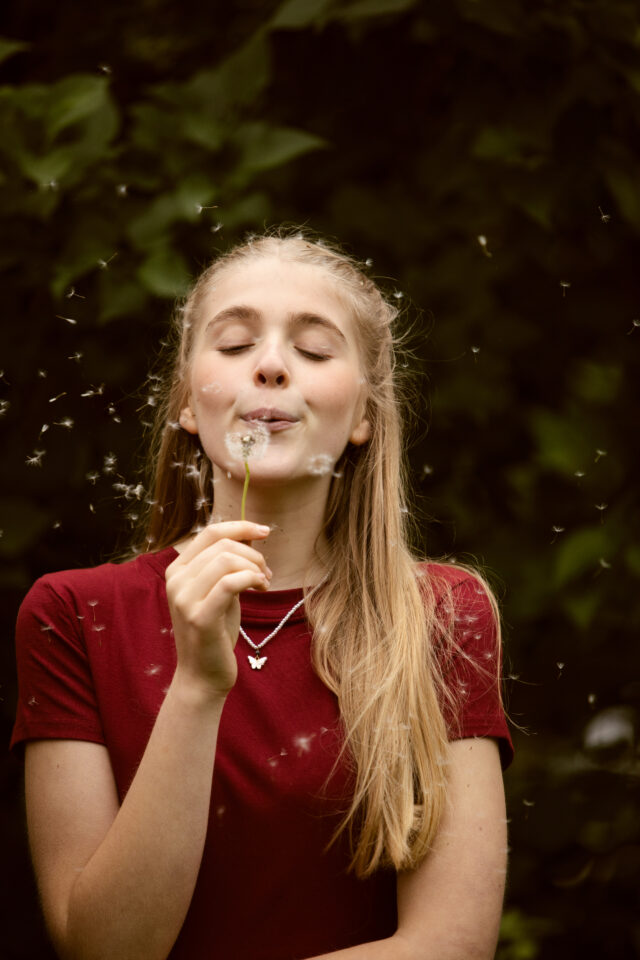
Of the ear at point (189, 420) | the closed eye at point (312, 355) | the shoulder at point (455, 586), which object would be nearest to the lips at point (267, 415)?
the closed eye at point (312, 355)

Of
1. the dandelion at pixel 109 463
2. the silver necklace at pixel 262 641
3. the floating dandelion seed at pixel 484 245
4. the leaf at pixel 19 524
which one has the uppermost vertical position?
the floating dandelion seed at pixel 484 245

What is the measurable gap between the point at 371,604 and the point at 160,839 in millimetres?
509

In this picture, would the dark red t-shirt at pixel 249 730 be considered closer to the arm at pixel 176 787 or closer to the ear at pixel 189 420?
the arm at pixel 176 787

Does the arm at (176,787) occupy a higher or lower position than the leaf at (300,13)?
lower

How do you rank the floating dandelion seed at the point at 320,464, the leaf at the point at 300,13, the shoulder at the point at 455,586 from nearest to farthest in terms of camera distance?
the floating dandelion seed at the point at 320,464, the shoulder at the point at 455,586, the leaf at the point at 300,13

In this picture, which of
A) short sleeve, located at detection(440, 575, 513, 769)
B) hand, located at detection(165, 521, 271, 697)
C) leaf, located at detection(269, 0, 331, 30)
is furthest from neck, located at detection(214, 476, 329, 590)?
leaf, located at detection(269, 0, 331, 30)

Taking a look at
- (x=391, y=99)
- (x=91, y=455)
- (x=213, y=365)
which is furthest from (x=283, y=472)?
(x=391, y=99)

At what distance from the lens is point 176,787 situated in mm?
1319

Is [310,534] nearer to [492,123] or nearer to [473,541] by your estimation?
[473,541]

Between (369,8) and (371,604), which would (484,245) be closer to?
(369,8)

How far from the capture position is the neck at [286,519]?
5.44ft

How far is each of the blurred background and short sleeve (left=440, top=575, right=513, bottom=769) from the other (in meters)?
0.61

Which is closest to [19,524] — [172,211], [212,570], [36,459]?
[36,459]

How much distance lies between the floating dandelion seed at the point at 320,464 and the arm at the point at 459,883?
0.43 meters
